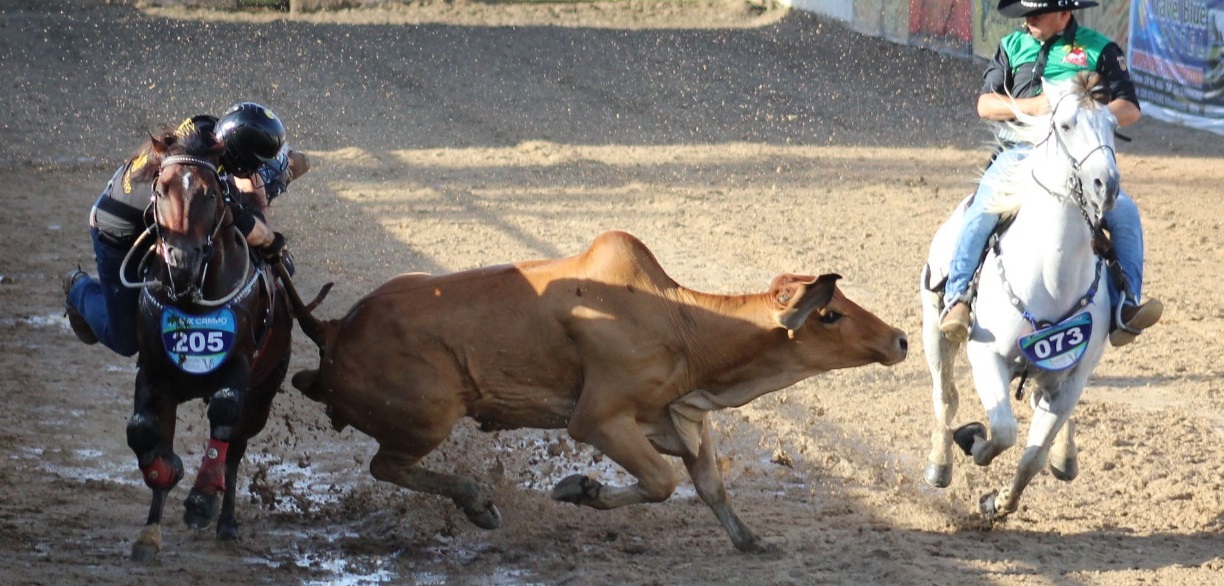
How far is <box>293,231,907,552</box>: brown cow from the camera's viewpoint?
5730mm

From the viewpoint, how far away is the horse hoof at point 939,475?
6.63 metres

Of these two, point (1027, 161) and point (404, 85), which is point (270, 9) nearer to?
point (404, 85)

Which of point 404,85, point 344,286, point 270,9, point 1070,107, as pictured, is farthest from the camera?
point 270,9

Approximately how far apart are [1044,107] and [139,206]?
3555 millimetres

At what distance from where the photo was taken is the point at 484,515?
6.00m

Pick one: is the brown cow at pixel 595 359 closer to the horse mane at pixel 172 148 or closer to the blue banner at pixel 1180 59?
the horse mane at pixel 172 148

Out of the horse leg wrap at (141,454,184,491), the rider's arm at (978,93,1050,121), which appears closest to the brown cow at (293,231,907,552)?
the horse leg wrap at (141,454,184,491)

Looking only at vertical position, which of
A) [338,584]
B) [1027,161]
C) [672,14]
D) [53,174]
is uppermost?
[1027,161]

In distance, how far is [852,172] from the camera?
14.0m

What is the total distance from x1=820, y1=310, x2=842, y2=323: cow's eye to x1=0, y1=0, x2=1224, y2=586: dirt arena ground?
921mm

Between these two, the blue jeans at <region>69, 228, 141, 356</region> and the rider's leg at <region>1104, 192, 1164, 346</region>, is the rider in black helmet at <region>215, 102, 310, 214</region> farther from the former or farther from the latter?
the rider's leg at <region>1104, 192, 1164, 346</region>

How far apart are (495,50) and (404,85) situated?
272 cm

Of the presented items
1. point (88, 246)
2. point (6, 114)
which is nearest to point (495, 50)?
point (6, 114)

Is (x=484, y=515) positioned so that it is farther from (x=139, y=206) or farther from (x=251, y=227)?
(x=139, y=206)
